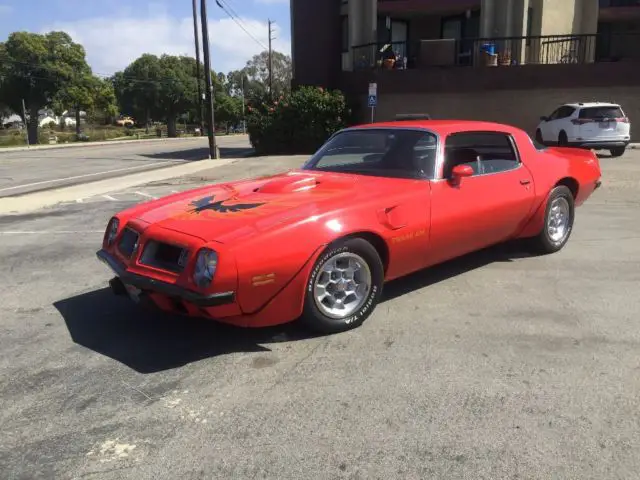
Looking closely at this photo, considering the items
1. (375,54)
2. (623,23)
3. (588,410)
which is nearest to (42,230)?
(588,410)

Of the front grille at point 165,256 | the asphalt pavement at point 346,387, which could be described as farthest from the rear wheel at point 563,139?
the front grille at point 165,256

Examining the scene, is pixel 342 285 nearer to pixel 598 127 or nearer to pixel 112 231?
pixel 112 231

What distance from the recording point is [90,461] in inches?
106

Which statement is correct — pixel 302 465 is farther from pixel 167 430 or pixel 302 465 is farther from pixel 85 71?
pixel 85 71

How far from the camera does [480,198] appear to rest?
5012 millimetres

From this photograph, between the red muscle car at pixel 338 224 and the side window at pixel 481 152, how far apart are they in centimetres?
1

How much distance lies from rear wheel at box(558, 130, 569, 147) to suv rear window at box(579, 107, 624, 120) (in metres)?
0.76

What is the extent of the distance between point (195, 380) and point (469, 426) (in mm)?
1594

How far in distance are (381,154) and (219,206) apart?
1632mm

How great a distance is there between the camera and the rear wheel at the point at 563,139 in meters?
17.2

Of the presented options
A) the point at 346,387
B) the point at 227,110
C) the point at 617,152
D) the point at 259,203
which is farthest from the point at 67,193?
the point at 227,110

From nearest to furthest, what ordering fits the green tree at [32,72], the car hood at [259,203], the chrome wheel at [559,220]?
the car hood at [259,203] < the chrome wheel at [559,220] < the green tree at [32,72]

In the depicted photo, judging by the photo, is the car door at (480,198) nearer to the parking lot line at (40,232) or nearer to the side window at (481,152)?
the side window at (481,152)

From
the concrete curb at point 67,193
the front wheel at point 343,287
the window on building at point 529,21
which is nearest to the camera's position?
the front wheel at point 343,287
